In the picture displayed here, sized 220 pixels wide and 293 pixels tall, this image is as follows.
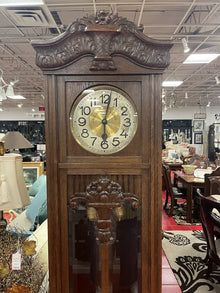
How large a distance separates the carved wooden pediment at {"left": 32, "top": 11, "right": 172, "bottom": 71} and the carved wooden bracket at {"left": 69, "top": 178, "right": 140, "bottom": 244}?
1.85 feet

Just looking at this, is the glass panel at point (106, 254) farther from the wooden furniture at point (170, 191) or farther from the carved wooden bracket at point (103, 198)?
the wooden furniture at point (170, 191)

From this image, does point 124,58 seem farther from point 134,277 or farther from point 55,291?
point 55,291

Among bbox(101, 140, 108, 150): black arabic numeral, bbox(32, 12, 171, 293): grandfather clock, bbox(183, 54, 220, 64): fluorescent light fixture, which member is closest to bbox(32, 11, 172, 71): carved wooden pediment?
bbox(32, 12, 171, 293): grandfather clock

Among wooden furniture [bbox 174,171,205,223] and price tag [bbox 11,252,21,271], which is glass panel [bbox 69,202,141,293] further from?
wooden furniture [bbox 174,171,205,223]

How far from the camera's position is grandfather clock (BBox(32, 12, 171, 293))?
114 centimetres

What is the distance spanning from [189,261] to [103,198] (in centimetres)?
247

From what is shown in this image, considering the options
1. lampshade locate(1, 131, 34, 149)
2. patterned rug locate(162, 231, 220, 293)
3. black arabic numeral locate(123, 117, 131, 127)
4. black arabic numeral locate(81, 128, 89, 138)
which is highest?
black arabic numeral locate(123, 117, 131, 127)

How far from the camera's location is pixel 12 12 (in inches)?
144

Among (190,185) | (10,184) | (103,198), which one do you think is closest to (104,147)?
(103,198)

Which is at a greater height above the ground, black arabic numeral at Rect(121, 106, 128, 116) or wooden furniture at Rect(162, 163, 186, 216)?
black arabic numeral at Rect(121, 106, 128, 116)

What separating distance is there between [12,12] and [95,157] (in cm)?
351

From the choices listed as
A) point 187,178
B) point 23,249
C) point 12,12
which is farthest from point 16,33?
point 23,249

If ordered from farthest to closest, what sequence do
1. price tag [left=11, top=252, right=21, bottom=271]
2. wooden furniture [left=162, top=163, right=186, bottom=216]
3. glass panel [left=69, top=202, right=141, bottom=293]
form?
1. wooden furniture [left=162, top=163, right=186, bottom=216]
2. price tag [left=11, top=252, right=21, bottom=271]
3. glass panel [left=69, top=202, right=141, bottom=293]

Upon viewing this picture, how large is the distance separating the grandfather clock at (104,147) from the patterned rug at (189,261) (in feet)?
5.54
